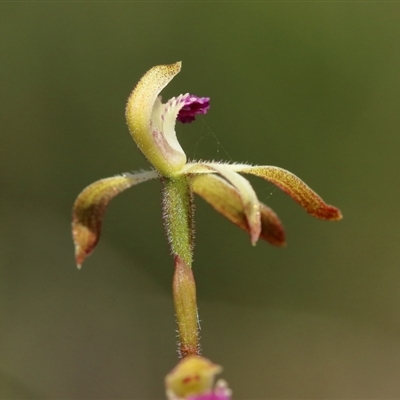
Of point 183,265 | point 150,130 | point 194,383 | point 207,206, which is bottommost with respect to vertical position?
point 194,383

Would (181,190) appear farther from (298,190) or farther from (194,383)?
(194,383)

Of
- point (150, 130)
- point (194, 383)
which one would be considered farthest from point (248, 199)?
point (194, 383)

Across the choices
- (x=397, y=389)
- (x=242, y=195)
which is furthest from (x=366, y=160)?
(x=242, y=195)

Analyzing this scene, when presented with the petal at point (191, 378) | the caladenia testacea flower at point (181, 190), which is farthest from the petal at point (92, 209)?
the petal at point (191, 378)

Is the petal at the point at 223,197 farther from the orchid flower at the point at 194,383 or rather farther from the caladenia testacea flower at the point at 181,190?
the orchid flower at the point at 194,383

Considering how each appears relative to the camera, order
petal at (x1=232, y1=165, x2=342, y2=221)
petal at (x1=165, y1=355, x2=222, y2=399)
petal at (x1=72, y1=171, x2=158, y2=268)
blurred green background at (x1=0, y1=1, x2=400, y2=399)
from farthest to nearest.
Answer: blurred green background at (x1=0, y1=1, x2=400, y2=399)
petal at (x1=72, y1=171, x2=158, y2=268)
petal at (x1=232, y1=165, x2=342, y2=221)
petal at (x1=165, y1=355, x2=222, y2=399)

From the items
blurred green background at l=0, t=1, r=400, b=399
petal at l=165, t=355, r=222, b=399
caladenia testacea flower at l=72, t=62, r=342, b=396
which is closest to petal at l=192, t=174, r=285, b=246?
caladenia testacea flower at l=72, t=62, r=342, b=396

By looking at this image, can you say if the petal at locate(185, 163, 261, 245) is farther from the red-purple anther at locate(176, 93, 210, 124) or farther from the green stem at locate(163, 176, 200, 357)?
the red-purple anther at locate(176, 93, 210, 124)
